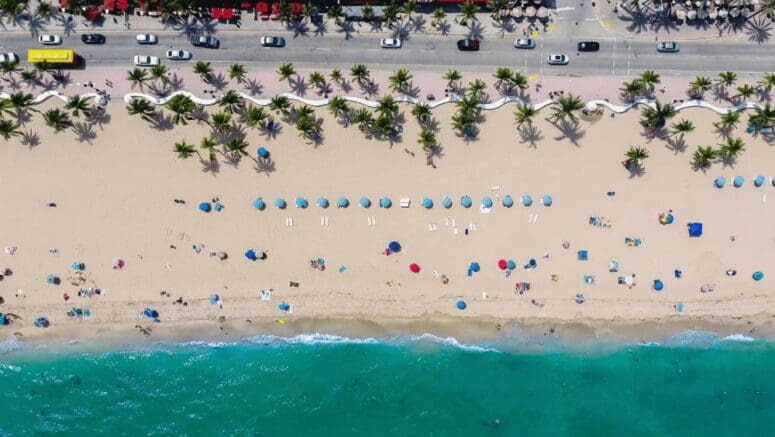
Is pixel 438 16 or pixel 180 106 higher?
pixel 438 16

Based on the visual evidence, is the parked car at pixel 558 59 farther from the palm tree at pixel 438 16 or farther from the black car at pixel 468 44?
the palm tree at pixel 438 16

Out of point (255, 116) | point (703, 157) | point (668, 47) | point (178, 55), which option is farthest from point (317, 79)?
point (703, 157)

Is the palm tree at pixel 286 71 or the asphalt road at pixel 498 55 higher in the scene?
the asphalt road at pixel 498 55

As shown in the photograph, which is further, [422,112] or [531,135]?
[531,135]

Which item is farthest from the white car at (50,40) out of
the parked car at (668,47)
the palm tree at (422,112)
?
the parked car at (668,47)

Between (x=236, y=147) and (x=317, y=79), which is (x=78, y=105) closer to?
(x=236, y=147)

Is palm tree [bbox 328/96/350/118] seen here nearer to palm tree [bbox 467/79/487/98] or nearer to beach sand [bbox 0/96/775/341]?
beach sand [bbox 0/96/775/341]

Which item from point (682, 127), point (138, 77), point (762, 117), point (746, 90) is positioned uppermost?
point (138, 77)
